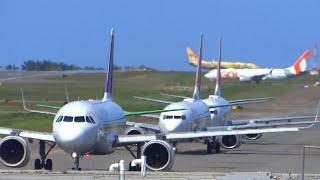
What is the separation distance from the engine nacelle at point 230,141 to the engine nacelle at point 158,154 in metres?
15.9

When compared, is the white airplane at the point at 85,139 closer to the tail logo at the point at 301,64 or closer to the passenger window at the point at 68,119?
the passenger window at the point at 68,119

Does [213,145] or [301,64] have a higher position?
[301,64]

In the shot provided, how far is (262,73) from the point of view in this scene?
178 m

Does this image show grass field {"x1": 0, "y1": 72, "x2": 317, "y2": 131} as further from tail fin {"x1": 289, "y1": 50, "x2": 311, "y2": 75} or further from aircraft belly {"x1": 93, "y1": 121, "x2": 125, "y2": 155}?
aircraft belly {"x1": 93, "y1": 121, "x2": 125, "y2": 155}

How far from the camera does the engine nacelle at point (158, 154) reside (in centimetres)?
3475

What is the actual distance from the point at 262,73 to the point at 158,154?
144476 mm

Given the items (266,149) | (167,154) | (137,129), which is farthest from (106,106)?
(266,149)

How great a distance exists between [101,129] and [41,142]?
8.54 ft

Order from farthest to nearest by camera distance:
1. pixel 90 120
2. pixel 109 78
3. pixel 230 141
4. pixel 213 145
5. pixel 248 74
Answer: pixel 248 74
pixel 230 141
pixel 213 145
pixel 109 78
pixel 90 120

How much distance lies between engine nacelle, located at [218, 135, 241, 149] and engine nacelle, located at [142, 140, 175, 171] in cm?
1587

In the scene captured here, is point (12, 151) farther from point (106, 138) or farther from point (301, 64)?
point (301, 64)

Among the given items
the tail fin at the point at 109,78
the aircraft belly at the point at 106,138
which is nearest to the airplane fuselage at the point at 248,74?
the tail fin at the point at 109,78

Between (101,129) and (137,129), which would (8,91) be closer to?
(137,129)

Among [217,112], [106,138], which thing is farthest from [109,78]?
[217,112]
